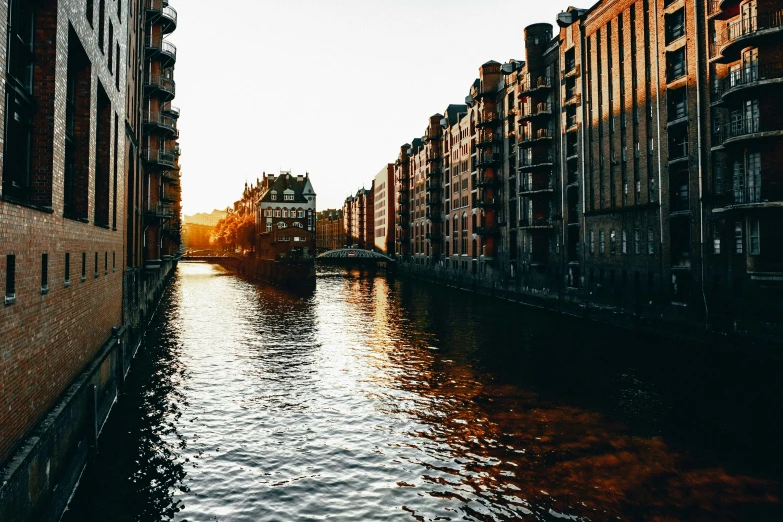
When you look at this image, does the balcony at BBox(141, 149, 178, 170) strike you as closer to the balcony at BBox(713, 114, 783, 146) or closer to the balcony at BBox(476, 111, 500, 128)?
the balcony at BBox(476, 111, 500, 128)

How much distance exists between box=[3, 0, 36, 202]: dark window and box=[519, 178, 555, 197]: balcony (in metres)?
44.1

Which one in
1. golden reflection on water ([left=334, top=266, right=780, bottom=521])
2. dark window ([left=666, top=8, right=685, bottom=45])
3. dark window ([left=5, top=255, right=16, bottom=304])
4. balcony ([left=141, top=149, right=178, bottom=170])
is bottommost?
golden reflection on water ([left=334, top=266, right=780, bottom=521])

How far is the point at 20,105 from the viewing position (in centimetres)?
1157

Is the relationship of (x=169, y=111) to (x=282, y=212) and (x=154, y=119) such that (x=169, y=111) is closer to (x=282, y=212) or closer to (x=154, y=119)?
(x=154, y=119)

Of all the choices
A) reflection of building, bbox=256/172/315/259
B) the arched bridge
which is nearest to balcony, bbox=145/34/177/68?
reflection of building, bbox=256/172/315/259

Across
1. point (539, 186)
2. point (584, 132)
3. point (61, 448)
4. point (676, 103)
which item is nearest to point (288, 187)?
point (539, 186)

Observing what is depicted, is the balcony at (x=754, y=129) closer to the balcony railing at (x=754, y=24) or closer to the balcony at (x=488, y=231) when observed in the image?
the balcony railing at (x=754, y=24)

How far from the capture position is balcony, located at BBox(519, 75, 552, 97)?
50.6 meters

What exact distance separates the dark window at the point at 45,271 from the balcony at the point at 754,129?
28700mm

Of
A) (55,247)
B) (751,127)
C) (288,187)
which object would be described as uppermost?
(288,187)

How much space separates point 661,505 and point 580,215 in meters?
36.5

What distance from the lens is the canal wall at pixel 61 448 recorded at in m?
9.09

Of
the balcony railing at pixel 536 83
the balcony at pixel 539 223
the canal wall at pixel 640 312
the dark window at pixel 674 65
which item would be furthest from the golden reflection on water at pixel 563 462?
the balcony railing at pixel 536 83

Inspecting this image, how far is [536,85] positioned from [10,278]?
49740 millimetres
